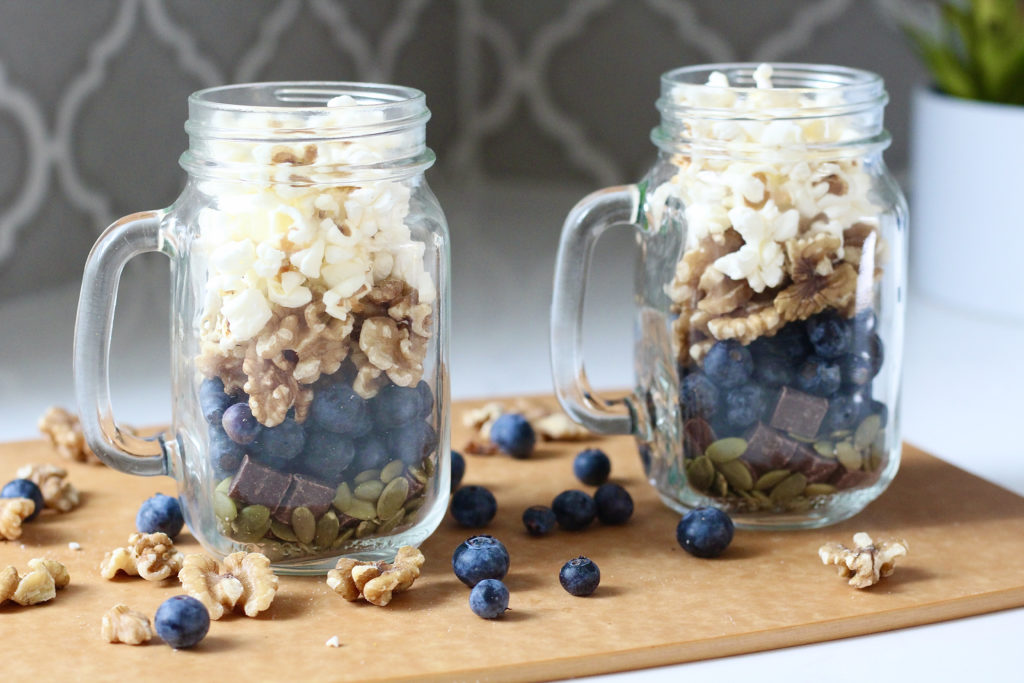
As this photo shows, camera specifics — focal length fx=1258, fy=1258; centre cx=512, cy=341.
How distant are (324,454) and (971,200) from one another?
1.05 meters

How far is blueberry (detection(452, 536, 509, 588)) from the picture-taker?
885 millimetres

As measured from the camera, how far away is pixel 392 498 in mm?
891

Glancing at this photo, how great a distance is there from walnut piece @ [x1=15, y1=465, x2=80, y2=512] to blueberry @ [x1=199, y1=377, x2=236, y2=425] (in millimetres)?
236

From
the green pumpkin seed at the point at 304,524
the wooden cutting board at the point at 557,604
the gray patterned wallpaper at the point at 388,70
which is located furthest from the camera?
the gray patterned wallpaper at the point at 388,70

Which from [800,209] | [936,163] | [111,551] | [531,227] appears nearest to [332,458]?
[111,551]

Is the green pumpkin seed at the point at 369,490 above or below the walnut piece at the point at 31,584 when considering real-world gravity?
above

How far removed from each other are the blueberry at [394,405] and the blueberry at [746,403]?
9.6 inches

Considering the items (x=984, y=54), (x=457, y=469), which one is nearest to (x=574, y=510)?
(x=457, y=469)

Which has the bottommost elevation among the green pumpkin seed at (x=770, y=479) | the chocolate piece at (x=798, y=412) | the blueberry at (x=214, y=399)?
the green pumpkin seed at (x=770, y=479)

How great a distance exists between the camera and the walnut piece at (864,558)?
34.3 inches

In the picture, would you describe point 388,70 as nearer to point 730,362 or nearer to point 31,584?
point 730,362

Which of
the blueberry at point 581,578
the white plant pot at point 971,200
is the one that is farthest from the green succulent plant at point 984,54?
the blueberry at point 581,578

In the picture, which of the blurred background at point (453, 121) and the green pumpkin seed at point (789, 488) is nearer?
the green pumpkin seed at point (789, 488)

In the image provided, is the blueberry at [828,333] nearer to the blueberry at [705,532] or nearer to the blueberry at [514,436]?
the blueberry at [705,532]
